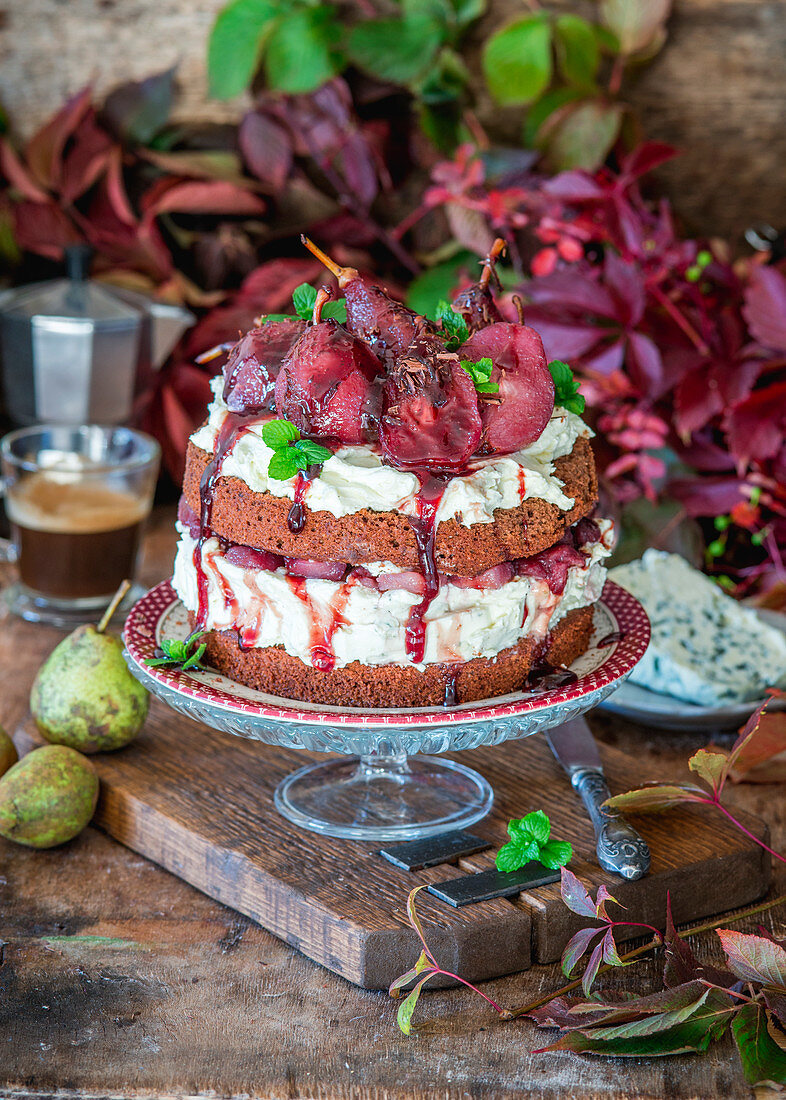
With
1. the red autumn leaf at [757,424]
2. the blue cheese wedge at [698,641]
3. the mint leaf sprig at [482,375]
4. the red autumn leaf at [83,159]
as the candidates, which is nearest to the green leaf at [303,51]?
the red autumn leaf at [83,159]

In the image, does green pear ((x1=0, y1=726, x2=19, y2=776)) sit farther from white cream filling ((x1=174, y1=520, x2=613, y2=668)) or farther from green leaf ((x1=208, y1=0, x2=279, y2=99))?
green leaf ((x1=208, y1=0, x2=279, y2=99))

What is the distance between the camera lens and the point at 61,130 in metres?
2.60

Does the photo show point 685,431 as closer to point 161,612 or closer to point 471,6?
point 161,612

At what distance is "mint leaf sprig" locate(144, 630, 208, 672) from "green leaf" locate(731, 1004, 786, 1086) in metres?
0.64

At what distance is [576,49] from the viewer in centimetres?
248

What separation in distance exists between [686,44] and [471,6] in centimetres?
48

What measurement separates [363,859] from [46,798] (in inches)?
14.0

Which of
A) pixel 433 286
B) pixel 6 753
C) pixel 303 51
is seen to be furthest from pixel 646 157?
pixel 6 753

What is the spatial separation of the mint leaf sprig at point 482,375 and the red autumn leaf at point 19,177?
1.70m

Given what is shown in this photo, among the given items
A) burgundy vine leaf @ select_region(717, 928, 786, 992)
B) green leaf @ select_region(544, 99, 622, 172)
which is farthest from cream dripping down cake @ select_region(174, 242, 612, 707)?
green leaf @ select_region(544, 99, 622, 172)

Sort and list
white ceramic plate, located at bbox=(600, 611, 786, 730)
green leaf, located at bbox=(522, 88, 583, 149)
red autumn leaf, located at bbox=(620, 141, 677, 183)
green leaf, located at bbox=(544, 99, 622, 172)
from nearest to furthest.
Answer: white ceramic plate, located at bbox=(600, 611, 786, 730) → red autumn leaf, located at bbox=(620, 141, 677, 183) → green leaf, located at bbox=(544, 99, 622, 172) → green leaf, located at bbox=(522, 88, 583, 149)

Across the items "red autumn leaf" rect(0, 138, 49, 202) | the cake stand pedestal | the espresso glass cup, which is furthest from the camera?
"red autumn leaf" rect(0, 138, 49, 202)

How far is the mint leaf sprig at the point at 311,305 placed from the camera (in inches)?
53.0

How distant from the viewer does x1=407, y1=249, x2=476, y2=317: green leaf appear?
2550mm
